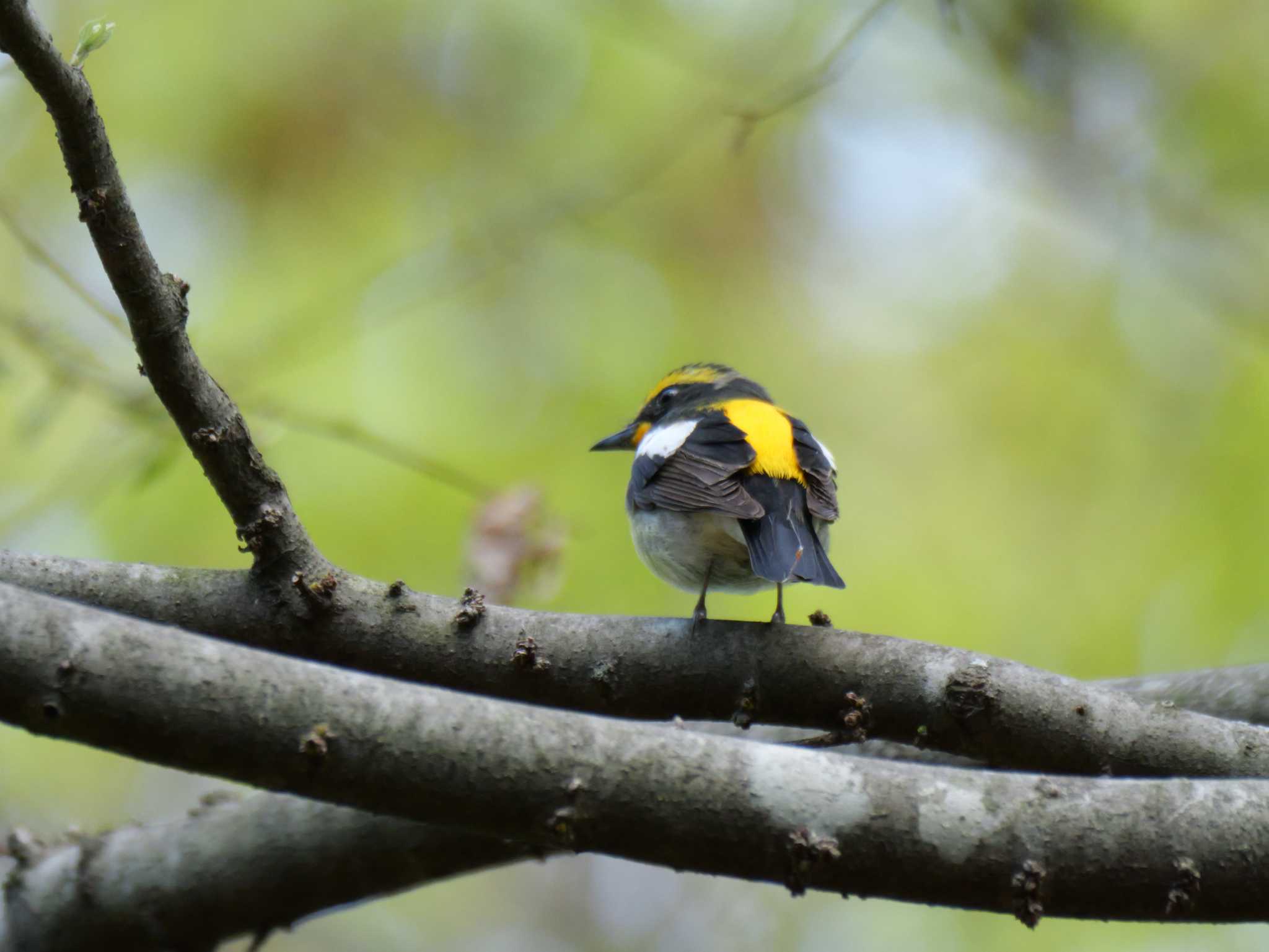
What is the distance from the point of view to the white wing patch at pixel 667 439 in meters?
3.95

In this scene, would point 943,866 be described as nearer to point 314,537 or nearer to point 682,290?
point 314,537

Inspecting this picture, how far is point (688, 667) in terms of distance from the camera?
8.95ft

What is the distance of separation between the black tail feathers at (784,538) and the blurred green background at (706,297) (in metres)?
1.36

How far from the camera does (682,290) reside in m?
6.86

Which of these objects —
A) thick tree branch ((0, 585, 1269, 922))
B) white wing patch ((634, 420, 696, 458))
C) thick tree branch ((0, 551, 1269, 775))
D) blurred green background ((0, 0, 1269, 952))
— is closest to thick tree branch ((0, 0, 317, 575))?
thick tree branch ((0, 551, 1269, 775))

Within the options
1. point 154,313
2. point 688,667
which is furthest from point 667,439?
point 154,313

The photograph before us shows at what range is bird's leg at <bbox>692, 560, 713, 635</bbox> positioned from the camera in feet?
9.11

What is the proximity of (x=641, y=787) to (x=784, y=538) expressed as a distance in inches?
56.4

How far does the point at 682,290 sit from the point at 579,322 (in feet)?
2.35

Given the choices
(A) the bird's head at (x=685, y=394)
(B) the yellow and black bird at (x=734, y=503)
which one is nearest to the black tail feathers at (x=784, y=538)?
(B) the yellow and black bird at (x=734, y=503)

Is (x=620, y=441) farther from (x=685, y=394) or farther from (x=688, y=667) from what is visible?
(x=688, y=667)

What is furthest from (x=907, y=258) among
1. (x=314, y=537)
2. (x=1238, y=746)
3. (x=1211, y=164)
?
(x=1238, y=746)

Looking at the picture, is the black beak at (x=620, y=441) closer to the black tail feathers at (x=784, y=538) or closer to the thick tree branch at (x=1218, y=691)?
the black tail feathers at (x=784, y=538)

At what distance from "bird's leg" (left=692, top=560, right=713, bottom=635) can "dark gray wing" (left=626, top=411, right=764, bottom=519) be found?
0.67 ft
